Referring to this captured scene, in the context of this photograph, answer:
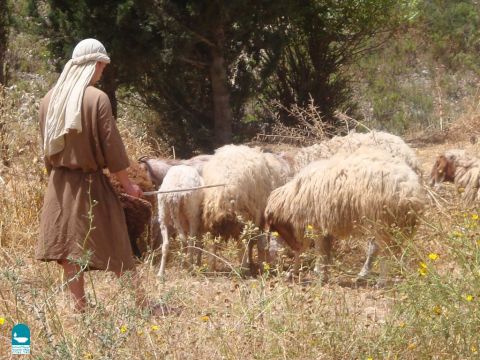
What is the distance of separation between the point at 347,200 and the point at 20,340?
3327 millimetres

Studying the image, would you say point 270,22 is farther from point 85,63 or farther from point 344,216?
point 85,63

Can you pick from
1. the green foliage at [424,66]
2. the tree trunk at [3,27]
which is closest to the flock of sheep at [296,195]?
the tree trunk at [3,27]

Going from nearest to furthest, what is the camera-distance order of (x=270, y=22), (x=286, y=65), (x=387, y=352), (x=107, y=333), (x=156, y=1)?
(x=107, y=333), (x=387, y=352), (x=156, y=1), (x=270, y=22), (x=286, y=65)

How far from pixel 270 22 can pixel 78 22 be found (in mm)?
2826

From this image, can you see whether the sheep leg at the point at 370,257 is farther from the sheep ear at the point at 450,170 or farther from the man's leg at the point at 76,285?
the man's leg at the point at 76,285

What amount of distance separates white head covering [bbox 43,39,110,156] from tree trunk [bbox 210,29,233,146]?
7.03 metres

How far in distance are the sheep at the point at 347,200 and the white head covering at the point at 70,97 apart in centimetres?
209

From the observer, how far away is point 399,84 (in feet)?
70.9

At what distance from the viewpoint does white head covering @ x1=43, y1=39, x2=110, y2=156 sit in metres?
5.61

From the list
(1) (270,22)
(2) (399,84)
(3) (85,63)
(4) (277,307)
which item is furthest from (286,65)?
(4) (277,307)

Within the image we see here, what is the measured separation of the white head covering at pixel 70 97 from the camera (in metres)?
5.61

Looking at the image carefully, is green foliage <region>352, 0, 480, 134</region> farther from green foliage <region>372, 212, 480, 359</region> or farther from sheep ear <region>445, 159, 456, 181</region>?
green foliage <region>372, 212, 480, 359</region>

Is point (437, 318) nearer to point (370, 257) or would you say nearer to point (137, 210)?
point (370, 257)

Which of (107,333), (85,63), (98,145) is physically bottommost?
(107,333)
